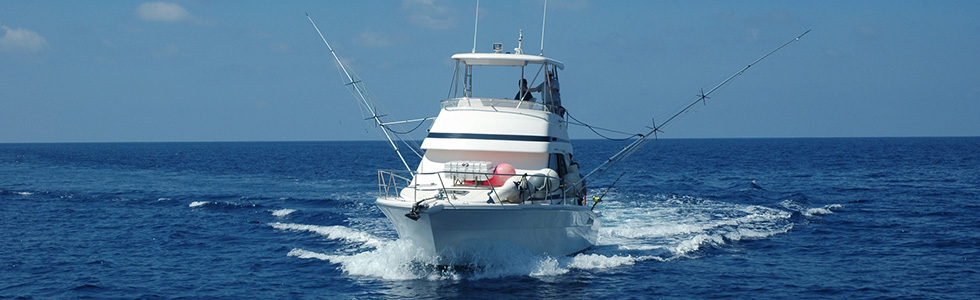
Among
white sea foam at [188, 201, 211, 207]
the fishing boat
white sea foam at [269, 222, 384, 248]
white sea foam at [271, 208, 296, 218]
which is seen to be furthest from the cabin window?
white sea foam at [188, 201, 211, 207]

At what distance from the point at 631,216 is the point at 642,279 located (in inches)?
478

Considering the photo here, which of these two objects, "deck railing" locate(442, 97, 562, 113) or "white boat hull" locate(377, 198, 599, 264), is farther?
"deck railing" locate(442, 97, 562, 113)

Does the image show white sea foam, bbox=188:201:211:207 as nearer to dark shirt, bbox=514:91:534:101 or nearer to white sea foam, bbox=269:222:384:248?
white sea foam, bbox=269:222:384:248

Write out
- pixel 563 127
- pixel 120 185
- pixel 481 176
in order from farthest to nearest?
pixel 120 185, pixel 563 127, pixel 481 176

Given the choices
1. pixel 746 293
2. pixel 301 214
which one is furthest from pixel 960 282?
pixel 301 214

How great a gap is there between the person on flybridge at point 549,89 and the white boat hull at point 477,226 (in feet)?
12.0

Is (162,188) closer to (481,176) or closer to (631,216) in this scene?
(631,216)

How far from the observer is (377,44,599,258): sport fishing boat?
17.4m

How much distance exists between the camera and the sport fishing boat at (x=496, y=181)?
1738 centimetres

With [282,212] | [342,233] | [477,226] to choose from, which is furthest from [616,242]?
[282,212]

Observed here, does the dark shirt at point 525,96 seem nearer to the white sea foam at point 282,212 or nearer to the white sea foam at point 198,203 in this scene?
the white sea foam at point 282,212

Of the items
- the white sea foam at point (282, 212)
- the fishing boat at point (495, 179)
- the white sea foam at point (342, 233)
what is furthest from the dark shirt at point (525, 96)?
the white sea foam at point (282, 212)

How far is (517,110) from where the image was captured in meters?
20.7

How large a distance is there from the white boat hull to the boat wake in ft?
0.77
